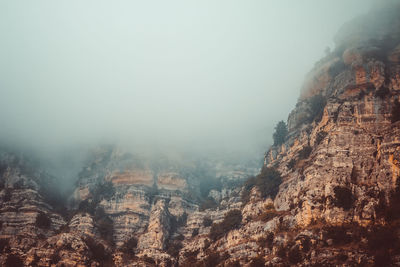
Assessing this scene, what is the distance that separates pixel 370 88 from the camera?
89688mm

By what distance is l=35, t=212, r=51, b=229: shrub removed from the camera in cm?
10256

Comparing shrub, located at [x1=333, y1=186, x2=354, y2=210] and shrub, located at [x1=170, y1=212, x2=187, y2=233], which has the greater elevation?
shrub, located at [x1=170, y1=212, x2=187, y2=233]

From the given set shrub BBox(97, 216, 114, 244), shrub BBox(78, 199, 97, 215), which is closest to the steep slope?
shrub BBox(97, 216, 114, 244)

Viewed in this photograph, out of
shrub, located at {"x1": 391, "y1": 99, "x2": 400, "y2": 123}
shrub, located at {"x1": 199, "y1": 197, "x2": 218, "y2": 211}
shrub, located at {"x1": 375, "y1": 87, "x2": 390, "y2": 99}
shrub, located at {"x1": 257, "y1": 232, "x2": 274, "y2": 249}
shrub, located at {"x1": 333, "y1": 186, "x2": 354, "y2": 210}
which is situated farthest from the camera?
shrub, located at {"x1": 199, "y1": 197, "x2": 218, "y2": 211}

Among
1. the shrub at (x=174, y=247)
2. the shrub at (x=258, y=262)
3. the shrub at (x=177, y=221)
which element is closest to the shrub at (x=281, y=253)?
the shrub at (x=258, y=262)

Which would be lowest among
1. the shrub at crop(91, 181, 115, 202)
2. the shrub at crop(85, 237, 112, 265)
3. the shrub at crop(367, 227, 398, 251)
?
the shrub at crop(367, 227, 398, 251)

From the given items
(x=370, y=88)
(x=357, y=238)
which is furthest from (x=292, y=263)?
(x=370, y=88)

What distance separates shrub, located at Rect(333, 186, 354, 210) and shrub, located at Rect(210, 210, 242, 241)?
24972 mm

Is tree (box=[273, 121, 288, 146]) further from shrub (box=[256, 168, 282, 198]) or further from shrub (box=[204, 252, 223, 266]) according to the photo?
shrub (box=[204, 252, 223, 266])

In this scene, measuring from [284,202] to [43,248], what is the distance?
178ft

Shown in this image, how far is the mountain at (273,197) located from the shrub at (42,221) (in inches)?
10.3

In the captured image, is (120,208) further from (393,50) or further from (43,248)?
(393,50)

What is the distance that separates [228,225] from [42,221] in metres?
47.3

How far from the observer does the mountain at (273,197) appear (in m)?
71.0
